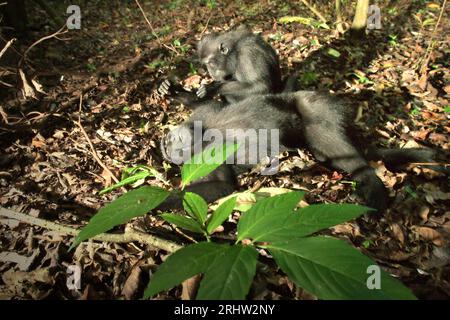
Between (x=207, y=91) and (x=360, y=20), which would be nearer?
(x=207, y=91)

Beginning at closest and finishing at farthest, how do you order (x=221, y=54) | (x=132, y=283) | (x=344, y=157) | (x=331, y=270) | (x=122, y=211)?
(x=331, y=270) → (x=122, y=211) → (x=132, y=283) → (x=344, y=157) → (x=221, y=54)

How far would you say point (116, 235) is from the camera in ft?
7.98

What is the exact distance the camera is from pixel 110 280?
2322 mm

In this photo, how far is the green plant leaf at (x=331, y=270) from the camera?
3.25 feet

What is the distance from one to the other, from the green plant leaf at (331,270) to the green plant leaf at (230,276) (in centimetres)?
11

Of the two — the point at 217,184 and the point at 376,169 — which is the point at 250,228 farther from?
the point at 376,169

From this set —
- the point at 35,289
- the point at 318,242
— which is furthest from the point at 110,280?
the point at 318,242

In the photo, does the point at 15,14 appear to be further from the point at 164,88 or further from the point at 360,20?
the point at 360,20

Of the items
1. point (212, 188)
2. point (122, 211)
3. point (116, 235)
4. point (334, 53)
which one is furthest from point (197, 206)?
point (334, 53)

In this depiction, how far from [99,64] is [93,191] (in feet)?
11.8

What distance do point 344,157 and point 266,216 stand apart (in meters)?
3.06

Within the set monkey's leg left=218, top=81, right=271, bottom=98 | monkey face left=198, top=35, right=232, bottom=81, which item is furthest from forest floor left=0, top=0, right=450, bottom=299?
monkey's leg left=218, top=81, right=271, bottom=98

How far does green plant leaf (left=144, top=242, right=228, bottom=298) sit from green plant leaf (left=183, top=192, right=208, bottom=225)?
8.8 inches
